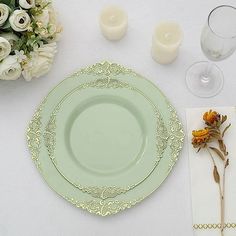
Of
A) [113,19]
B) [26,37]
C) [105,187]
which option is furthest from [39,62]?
[105,187]

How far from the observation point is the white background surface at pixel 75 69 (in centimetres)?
95

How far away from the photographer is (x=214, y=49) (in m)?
0.91

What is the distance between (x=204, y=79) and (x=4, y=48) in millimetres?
482

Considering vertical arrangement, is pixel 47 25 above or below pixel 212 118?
above

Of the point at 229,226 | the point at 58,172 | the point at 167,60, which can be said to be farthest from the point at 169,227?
the point at 167,60

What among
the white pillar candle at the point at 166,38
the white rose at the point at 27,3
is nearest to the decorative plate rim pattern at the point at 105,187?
the white pillar candle at the point at 166,38

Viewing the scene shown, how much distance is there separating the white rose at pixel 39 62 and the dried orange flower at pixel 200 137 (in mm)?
374

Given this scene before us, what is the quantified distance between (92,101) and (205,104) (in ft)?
0.89

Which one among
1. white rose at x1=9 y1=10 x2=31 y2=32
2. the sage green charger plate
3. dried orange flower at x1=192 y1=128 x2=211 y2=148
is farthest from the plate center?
white rose at x1=9 y1=10 x2=31 y2=32

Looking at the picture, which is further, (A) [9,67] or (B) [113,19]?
(B) [113,19]

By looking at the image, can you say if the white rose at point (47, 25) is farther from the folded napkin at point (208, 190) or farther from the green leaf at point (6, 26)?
the folded napkin at point (208, 190)

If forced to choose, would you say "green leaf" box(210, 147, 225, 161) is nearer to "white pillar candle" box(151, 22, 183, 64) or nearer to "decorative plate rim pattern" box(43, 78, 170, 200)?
"decorative plate rim pattern" box(43, 78, 170, 200)

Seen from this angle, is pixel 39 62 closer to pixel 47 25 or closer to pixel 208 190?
pixel 47 25

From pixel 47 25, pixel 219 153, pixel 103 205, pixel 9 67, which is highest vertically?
pixel 47 25
